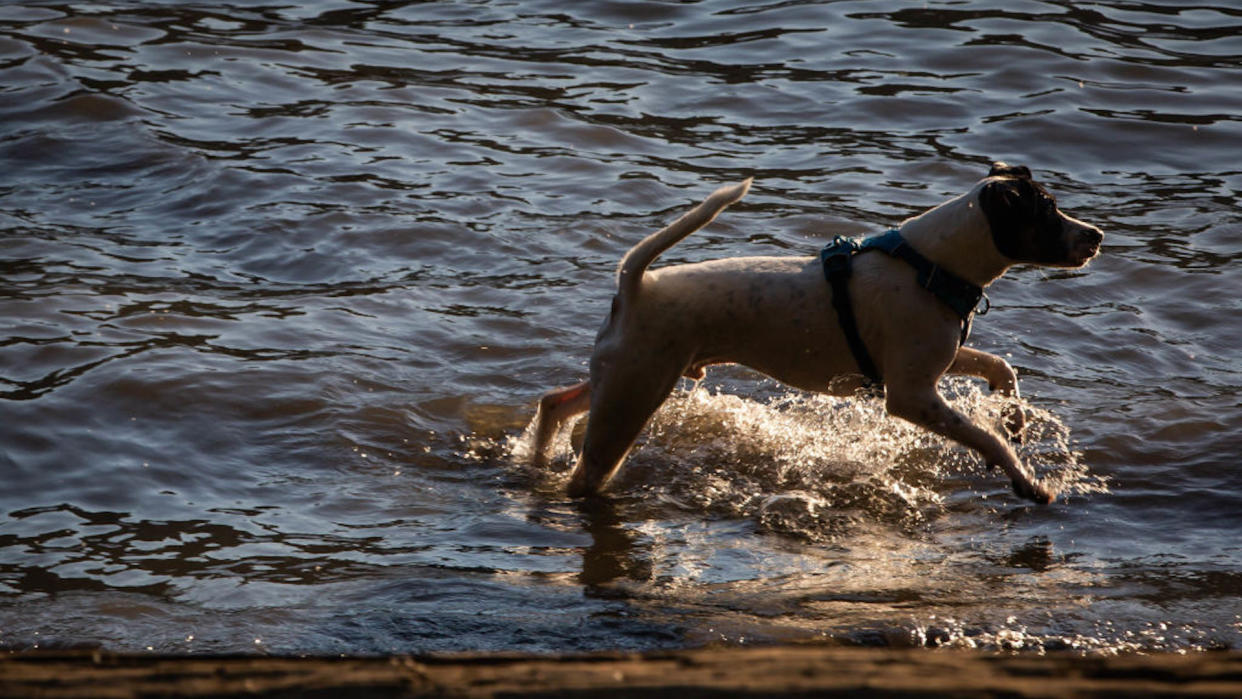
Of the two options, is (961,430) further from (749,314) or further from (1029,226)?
(749,314)

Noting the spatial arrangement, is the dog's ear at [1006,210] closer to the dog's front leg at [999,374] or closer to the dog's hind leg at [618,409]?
the dog's front leg at [999,374]

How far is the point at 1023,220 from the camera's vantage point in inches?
201

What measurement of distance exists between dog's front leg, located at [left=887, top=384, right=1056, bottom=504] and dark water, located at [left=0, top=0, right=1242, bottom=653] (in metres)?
0.21

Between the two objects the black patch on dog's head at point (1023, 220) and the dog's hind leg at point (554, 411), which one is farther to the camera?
the dog's hind leg at point (554, 411)

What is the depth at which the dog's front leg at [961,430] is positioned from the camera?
17.1 feet

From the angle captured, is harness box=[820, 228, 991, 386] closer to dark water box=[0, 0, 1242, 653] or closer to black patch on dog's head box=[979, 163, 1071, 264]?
black patch on dog's head box=[979, 163, 1071, 264]

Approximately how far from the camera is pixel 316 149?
10945 millimetres

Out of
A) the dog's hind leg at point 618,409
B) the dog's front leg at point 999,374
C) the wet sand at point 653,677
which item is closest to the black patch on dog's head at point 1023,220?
the dog's front leg at point 999,374

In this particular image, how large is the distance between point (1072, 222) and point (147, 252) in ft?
18.7

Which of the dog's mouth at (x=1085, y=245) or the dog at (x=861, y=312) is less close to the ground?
the dog's mouth at (x=1085, y=245)

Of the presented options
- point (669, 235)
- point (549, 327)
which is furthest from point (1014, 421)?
point (549, 327)

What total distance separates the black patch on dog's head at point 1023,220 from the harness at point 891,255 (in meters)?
0.21

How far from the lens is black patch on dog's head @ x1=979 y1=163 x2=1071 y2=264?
200 inches

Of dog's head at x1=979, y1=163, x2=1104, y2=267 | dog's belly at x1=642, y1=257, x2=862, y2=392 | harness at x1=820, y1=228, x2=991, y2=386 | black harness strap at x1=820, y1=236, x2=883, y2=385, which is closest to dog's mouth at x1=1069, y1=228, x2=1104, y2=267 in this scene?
dog's head at x1=979, y1=163, x2=1104, y2=267
